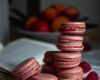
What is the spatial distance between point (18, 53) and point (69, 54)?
0.17 metres

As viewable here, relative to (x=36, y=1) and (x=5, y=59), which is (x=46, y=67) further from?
(x=36, y=1)

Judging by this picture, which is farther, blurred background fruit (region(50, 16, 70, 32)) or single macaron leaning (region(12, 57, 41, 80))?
blurred background fruit (region(50, 16, 70, 32))

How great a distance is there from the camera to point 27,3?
77cm

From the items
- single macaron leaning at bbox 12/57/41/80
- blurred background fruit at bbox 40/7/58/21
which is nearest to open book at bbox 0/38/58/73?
single macaron leaning at bbox 12/57/41/80

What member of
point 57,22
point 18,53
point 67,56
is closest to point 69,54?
point 67,56

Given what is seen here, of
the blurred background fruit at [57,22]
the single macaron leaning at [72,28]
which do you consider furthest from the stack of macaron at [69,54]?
the blurred background fruit at [57,22]

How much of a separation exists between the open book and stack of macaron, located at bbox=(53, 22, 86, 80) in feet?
0.31

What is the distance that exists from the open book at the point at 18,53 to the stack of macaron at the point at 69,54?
9 cm

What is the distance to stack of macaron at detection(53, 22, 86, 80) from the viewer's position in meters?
0.21

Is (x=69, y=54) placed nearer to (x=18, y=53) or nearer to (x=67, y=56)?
(x=67, y=56)

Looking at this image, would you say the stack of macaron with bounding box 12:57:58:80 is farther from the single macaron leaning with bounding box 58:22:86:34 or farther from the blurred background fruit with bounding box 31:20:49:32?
the blurred background fruit with bounding box 31:20:49:32

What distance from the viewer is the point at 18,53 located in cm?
33

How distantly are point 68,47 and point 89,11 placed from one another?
57 cm

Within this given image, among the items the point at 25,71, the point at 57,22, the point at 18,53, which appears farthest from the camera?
the point at 57,22
